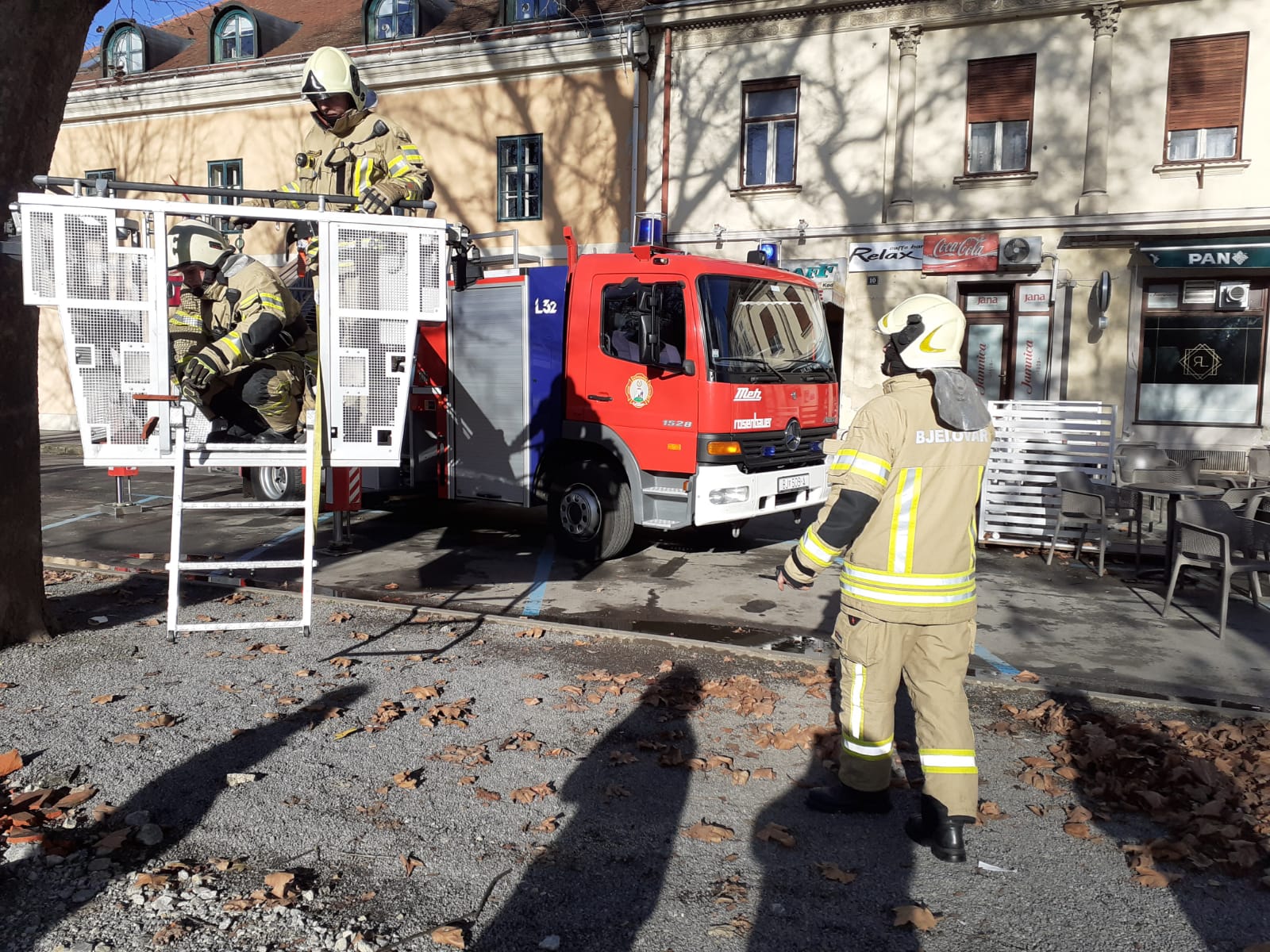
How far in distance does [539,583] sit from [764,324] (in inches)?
118

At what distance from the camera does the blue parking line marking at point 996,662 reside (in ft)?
18.3

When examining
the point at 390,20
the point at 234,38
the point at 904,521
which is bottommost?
the point at 904,521

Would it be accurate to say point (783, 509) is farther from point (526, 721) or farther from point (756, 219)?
point (756, 219)

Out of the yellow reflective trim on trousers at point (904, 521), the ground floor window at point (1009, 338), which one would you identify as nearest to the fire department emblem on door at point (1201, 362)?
the ground floor window at point (1009, 338)

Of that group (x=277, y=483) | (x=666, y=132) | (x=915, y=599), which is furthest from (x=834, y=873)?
(x=666, y=132)

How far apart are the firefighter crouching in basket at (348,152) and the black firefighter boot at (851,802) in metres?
4.29

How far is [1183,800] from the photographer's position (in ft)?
12.5

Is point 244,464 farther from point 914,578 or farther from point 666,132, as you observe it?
point 666,132

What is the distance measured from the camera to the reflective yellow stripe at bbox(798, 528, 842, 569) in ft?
11.5

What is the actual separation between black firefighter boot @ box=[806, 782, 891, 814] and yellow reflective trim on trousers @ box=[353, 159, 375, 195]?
4.76 m

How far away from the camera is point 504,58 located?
59.2 ft

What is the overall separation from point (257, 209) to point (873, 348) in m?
12.8

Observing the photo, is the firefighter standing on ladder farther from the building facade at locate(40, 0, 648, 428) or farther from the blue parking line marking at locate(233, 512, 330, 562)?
the building facade at locate(40, 0, 648, 428)

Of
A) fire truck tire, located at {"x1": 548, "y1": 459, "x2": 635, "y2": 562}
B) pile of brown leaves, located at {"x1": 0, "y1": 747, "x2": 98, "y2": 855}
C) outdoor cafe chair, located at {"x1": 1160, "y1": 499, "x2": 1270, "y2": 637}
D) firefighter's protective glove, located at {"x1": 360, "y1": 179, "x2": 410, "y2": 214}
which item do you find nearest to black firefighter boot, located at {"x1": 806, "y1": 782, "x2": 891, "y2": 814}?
pile of brown leaves, located at {"x1": 0, "y1": 747, "x2": 98, "y2": 855}
